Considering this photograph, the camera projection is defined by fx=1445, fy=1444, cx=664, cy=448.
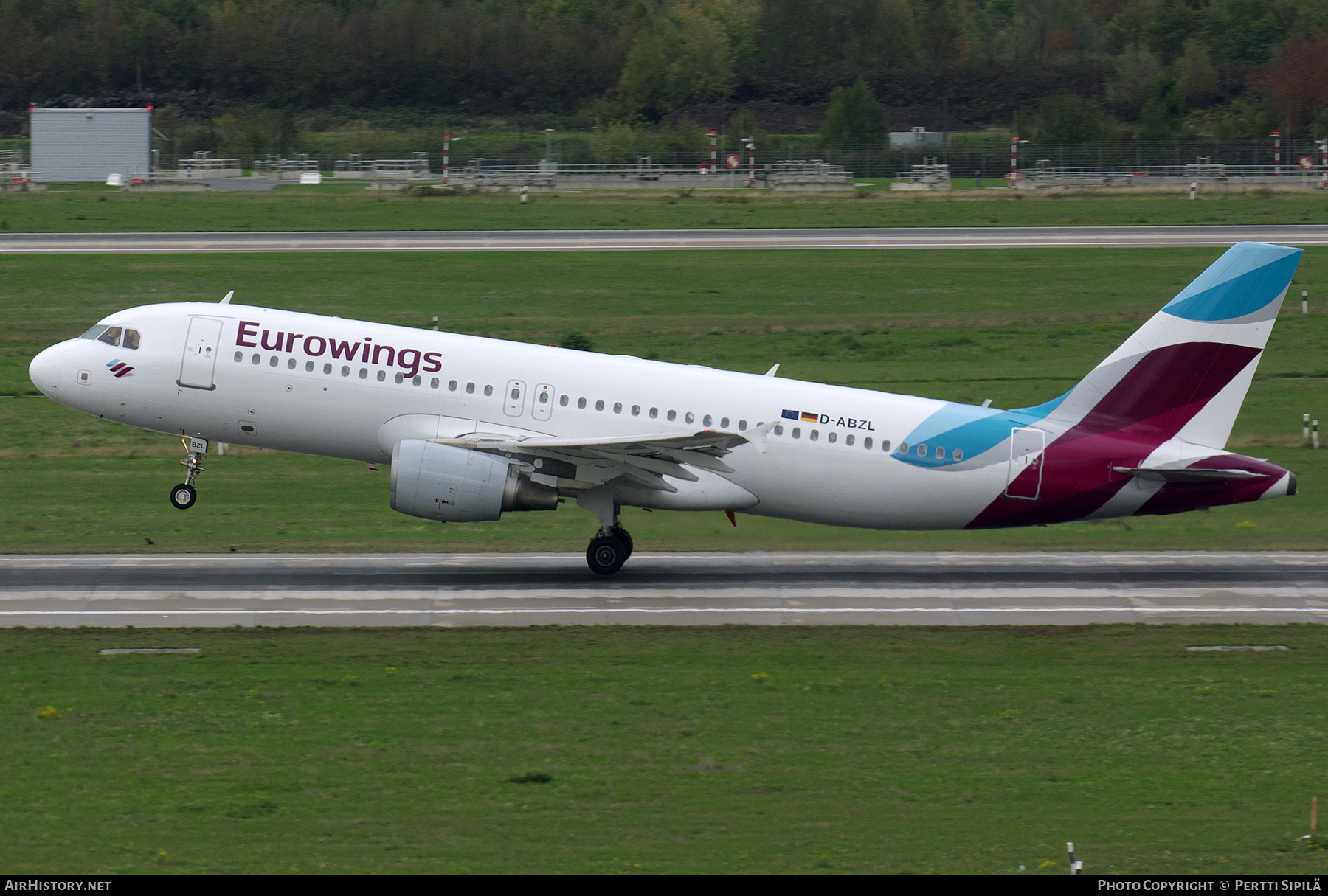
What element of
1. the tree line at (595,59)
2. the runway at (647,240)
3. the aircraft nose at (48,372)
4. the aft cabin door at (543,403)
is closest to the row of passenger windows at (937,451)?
the aft cabin door at (543,403)

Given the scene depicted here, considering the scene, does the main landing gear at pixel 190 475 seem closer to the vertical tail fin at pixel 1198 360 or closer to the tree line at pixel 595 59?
the vertical tail fin at pixel 1198 360

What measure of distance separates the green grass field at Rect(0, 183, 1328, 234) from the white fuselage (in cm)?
4824

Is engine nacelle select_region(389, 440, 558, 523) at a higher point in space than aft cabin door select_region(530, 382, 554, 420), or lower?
lower

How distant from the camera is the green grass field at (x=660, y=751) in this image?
Answer: 56.5 feet

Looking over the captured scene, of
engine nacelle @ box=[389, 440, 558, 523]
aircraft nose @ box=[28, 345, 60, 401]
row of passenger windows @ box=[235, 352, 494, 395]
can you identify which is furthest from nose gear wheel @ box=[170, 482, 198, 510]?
engine nacelle @ box=[389, 440, 558, 523]

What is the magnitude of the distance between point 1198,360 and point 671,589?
12.3 meters

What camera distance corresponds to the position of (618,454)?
99.0 feet

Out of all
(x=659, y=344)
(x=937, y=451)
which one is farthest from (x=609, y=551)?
(x=659, y=344)

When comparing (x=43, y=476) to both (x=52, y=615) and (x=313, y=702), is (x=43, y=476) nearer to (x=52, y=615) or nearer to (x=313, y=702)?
(x=52, y=615)

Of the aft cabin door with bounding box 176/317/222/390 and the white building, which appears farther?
the white building

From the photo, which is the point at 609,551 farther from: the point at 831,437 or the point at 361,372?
the point at 361,372

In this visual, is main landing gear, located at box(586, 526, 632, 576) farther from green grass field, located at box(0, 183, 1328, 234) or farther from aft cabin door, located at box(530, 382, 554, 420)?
green grass field, located at box(0, 183, 1328, 234)

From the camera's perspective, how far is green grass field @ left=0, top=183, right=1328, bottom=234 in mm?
79875

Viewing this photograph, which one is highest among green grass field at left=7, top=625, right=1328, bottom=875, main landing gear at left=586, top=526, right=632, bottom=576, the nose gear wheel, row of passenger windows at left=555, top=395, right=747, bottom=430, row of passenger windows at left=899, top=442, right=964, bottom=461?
row of passenger windows at left=555, top=395, right=747, bottom=430
